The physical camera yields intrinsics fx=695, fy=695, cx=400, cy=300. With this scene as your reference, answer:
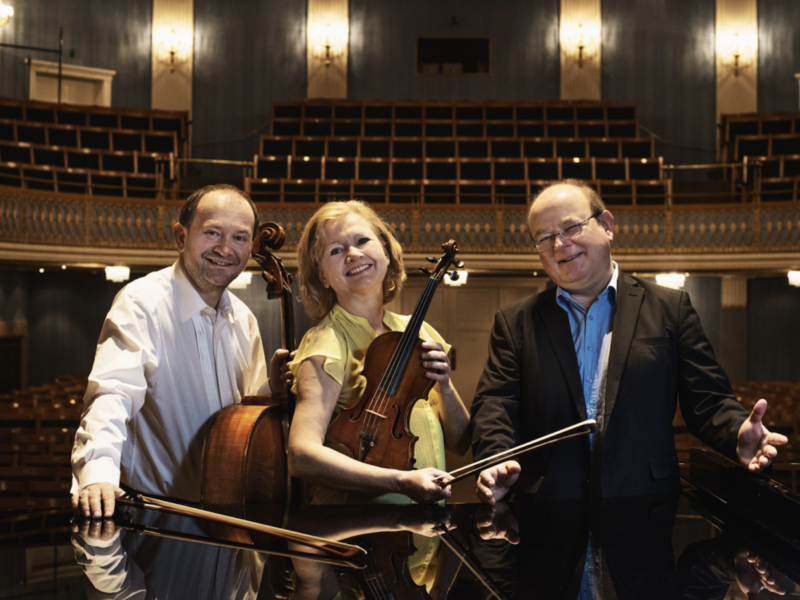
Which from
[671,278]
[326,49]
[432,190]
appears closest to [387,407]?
[432,190]

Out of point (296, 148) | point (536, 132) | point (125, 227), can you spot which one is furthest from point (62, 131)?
point (536, 132)

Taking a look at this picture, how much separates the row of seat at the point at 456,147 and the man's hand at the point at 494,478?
7.58m

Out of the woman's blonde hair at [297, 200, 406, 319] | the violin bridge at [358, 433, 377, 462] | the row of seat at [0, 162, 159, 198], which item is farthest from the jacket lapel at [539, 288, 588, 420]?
the row of seat at [0, 162, 159, 198]

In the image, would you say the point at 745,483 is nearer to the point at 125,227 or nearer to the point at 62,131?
the point at 125,227

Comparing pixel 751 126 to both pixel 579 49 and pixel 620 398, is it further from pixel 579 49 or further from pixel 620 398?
pixel 620 398

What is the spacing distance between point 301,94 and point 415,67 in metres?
1.76

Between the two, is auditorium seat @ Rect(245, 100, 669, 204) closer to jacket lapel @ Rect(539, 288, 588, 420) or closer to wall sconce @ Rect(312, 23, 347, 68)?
wall sconce @ Rect(312, 23, 347, 68)

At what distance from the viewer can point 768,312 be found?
29.8 feet

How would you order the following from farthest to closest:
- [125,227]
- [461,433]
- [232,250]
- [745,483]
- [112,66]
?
1. [112,66]
2. [125,227]
3. [232,250]
4. [461,433]
5. [745,483]

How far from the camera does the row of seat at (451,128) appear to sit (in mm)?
9070

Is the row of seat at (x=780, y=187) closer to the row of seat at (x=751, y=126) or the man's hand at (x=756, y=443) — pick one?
the row of seat at (x=751, y=126)

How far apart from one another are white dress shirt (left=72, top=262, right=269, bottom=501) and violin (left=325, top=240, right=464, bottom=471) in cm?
46

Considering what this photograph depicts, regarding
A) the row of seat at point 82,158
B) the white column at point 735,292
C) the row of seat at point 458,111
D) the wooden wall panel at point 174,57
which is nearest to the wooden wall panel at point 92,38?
the wooden wall panel at point 174,57

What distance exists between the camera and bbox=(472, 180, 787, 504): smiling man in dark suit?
4.61ft
